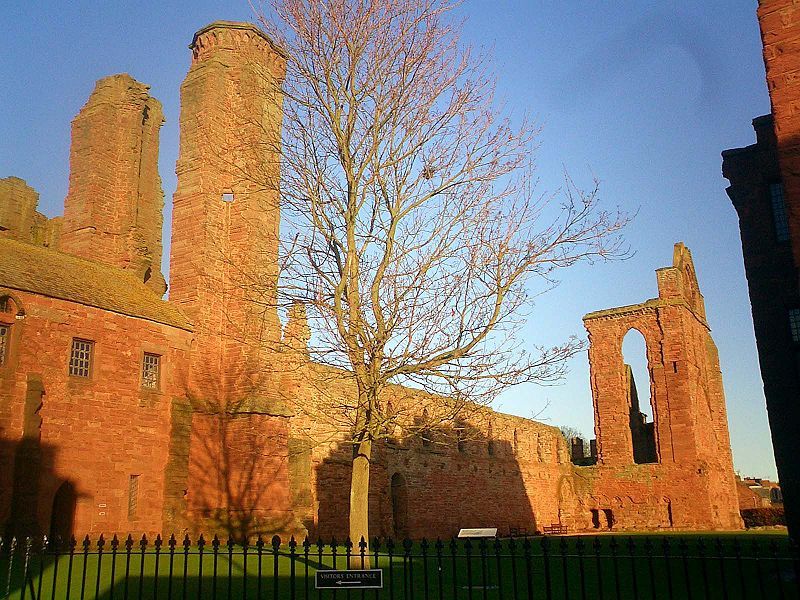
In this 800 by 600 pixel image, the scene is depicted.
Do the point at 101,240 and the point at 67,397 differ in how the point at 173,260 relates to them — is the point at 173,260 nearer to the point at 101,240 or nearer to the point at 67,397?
the point at 101,240

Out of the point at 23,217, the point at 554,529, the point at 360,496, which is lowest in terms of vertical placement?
the point at 554,529

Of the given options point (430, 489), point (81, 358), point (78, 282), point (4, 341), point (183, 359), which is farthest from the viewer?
point (430, 489)

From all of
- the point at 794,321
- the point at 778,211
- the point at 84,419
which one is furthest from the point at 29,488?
the point at 778,211

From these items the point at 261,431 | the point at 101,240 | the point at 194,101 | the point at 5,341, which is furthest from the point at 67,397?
the point at 194,101

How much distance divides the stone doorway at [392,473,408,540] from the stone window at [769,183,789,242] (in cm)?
1780

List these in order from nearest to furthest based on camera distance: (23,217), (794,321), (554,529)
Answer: (794,321) < (23,217) < (554,529)

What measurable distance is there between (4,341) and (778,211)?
57.2 feet

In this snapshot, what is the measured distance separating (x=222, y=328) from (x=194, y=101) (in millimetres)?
7251

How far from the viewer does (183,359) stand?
2142 cm

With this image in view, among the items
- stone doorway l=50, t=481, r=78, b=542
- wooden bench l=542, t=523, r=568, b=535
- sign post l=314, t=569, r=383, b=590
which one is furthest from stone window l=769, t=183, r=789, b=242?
wooden bench l=542, t=523, r=568, b=535

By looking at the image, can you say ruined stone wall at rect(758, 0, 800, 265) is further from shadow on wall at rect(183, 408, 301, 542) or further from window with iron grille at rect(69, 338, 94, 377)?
window with iron grille at rect(69, 338, 94, 377)

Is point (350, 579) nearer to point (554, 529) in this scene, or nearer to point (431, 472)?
point (431, 472)

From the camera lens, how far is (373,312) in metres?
11.4

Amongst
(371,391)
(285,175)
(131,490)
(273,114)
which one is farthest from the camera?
(273,114)
